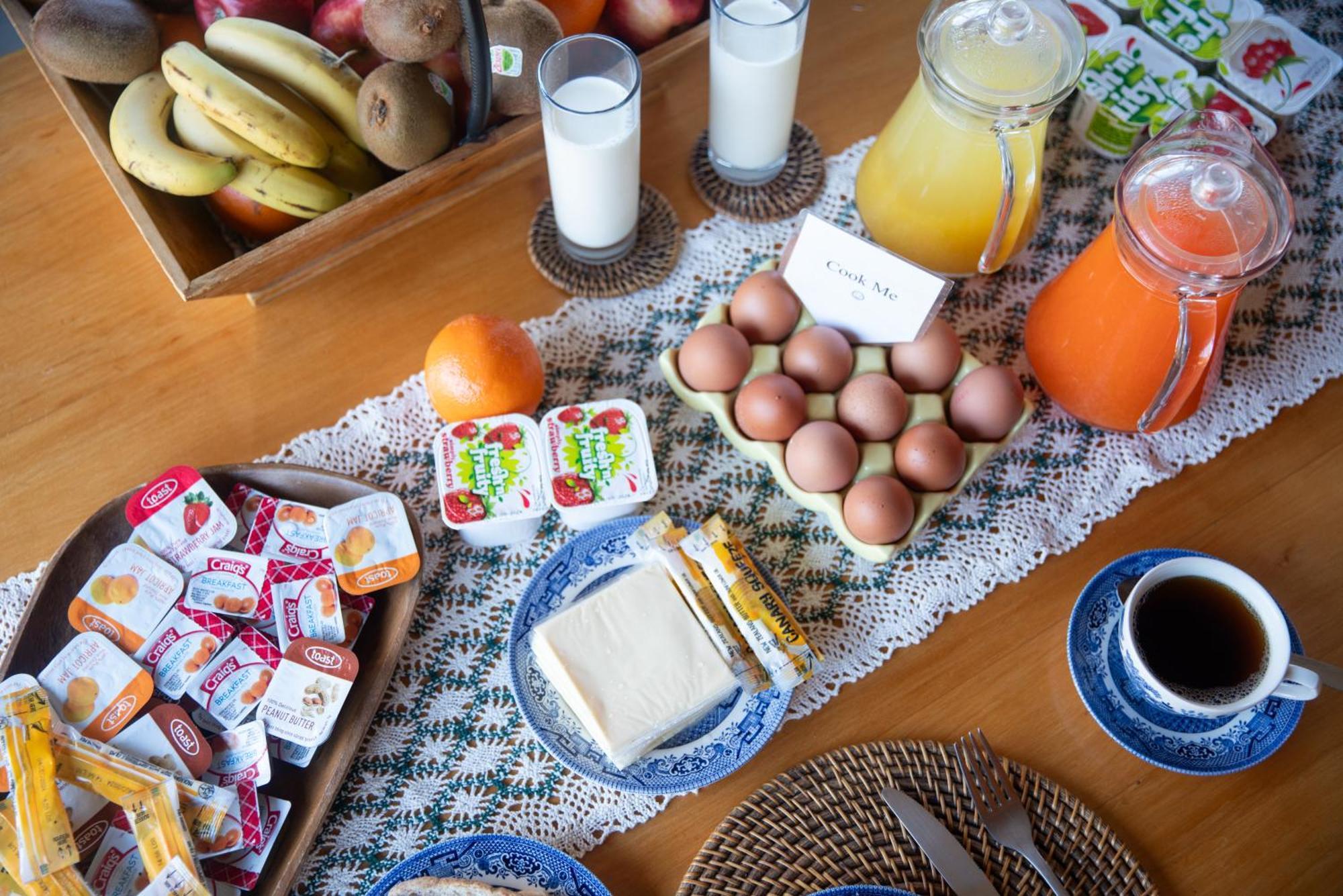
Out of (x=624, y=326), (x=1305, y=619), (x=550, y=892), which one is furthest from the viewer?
(x=624, y=326)

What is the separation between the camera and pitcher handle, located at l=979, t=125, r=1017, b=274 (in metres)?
0.91

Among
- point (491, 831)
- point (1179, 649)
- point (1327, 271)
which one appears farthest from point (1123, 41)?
point (491, 831)

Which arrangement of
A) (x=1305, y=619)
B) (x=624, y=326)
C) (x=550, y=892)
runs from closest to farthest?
(x=550, y=892) → (x=1305, y=619) → (x=624, y=326)

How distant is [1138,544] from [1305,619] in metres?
0.17

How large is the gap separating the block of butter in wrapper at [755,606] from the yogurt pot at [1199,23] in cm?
82

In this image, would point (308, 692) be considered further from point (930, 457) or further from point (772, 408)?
point (930, 457)

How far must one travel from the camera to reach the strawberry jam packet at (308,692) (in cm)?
85

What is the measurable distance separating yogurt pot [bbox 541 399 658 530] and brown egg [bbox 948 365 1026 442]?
306mm

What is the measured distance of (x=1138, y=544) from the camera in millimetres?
1019

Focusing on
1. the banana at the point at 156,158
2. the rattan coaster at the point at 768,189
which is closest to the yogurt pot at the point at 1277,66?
the rattan coaster at the point at 768,189

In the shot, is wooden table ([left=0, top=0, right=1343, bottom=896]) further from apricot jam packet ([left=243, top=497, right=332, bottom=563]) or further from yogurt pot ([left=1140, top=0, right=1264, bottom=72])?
yogurt pot ([left=1140, top=0, right=1264, bottom=72])

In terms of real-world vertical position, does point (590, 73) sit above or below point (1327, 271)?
above

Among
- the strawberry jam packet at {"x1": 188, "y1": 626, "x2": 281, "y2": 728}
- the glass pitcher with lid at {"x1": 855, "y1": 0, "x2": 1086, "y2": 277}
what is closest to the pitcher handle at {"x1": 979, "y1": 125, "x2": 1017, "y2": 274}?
the glass pitcher with lid at {"x1": 855, "y1": 0, "x2": 1086, "y2": 277}

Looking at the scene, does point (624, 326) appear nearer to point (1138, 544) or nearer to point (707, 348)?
point (707, 348)
